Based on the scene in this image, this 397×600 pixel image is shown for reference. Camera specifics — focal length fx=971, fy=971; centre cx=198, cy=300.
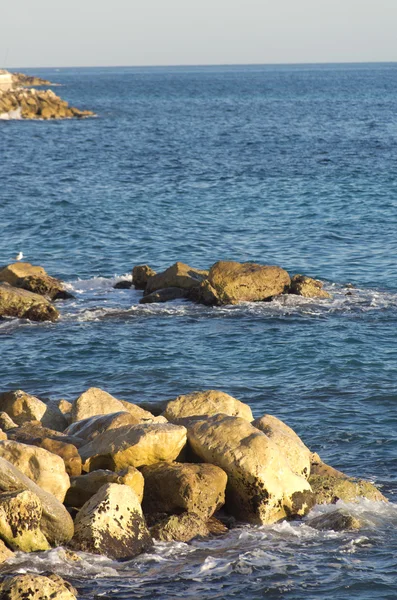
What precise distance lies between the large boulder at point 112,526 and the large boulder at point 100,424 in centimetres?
193

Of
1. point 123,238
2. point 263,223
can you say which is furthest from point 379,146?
point 123,238

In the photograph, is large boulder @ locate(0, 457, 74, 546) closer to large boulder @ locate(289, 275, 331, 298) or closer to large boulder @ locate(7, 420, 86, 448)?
large boulder @ locate(7, 420, 86, 448)

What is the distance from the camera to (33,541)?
42.3ft

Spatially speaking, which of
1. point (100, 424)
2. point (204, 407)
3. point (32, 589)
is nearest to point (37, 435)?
point (100, 424)

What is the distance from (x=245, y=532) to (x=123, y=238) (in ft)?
82.2

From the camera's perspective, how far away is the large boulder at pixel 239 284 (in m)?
27.5

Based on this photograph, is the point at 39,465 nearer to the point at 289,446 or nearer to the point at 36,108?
the point at 289,446

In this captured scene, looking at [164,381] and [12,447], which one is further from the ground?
[12,447]

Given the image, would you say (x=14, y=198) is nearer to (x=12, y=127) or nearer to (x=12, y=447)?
(x=12, y=447)

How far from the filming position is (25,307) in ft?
87.0

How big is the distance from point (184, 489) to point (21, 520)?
2514 millimetres

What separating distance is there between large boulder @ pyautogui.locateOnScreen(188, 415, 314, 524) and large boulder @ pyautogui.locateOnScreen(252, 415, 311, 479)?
0.99 ft

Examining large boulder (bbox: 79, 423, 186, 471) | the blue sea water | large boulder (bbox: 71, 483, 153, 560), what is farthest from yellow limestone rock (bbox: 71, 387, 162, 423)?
large boulder (bbox: 71, 483, 153, 560)

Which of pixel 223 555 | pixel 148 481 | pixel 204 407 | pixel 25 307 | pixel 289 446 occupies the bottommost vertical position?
pixel 223 555
